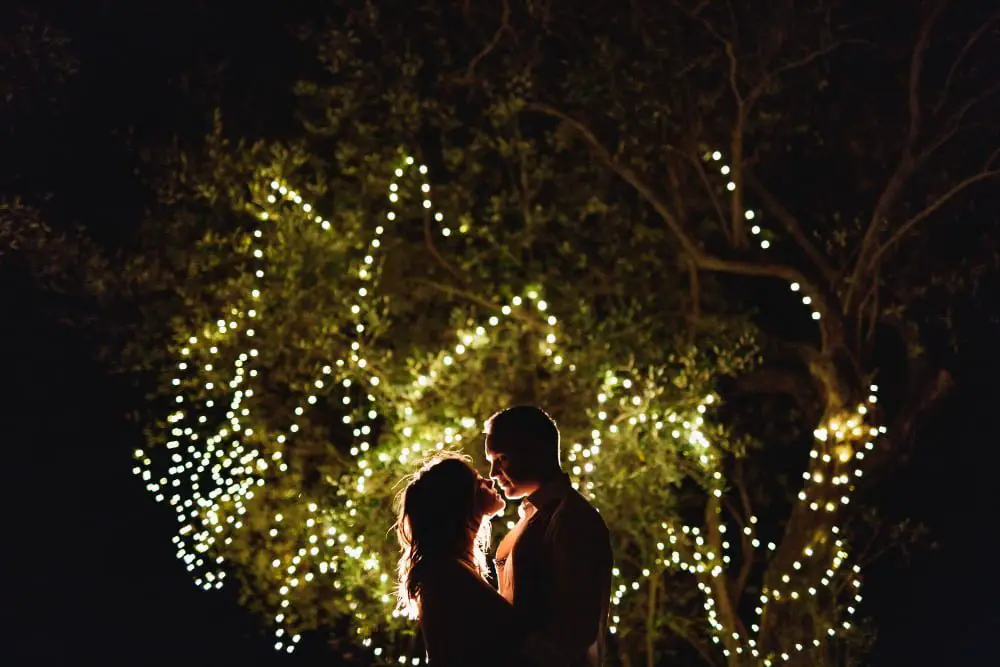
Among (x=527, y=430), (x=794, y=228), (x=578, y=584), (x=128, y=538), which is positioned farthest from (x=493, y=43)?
(x=128, y=538)

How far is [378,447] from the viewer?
19.3ft

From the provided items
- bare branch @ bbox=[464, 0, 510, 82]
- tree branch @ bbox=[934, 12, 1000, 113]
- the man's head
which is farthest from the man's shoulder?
tree branch @ bbox=[934, 12, 1000, 113]

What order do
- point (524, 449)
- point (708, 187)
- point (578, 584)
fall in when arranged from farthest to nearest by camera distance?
point (708, 187) → point (524, 449) → point (578, 584)

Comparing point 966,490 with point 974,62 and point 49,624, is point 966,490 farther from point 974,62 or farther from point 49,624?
point 49,624

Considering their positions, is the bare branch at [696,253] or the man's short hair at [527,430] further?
the bare branch at [696,253]

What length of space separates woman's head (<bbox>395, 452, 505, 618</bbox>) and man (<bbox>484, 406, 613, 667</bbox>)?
9 cm

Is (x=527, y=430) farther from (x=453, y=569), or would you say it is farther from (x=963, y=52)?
(x=963, y=52)

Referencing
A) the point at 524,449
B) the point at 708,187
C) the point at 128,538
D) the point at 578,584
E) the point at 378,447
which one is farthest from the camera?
the point at 128,538

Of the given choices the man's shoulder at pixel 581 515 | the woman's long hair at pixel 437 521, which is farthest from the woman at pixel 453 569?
the man's shoulder at pixel 581 515

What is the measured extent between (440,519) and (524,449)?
0.88 ft

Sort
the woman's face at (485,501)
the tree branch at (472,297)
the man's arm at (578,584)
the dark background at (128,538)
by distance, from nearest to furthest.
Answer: the man's arm at (578,584) < the woman's face at (485,501) < the tree branch at (472,297) < the dark background at (128,538)

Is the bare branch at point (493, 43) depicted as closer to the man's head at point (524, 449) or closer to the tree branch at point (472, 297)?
the tree branch at point (472, 297)

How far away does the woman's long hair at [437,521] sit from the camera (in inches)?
101

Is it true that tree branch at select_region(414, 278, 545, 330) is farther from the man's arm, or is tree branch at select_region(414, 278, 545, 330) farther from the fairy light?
the man's arm
